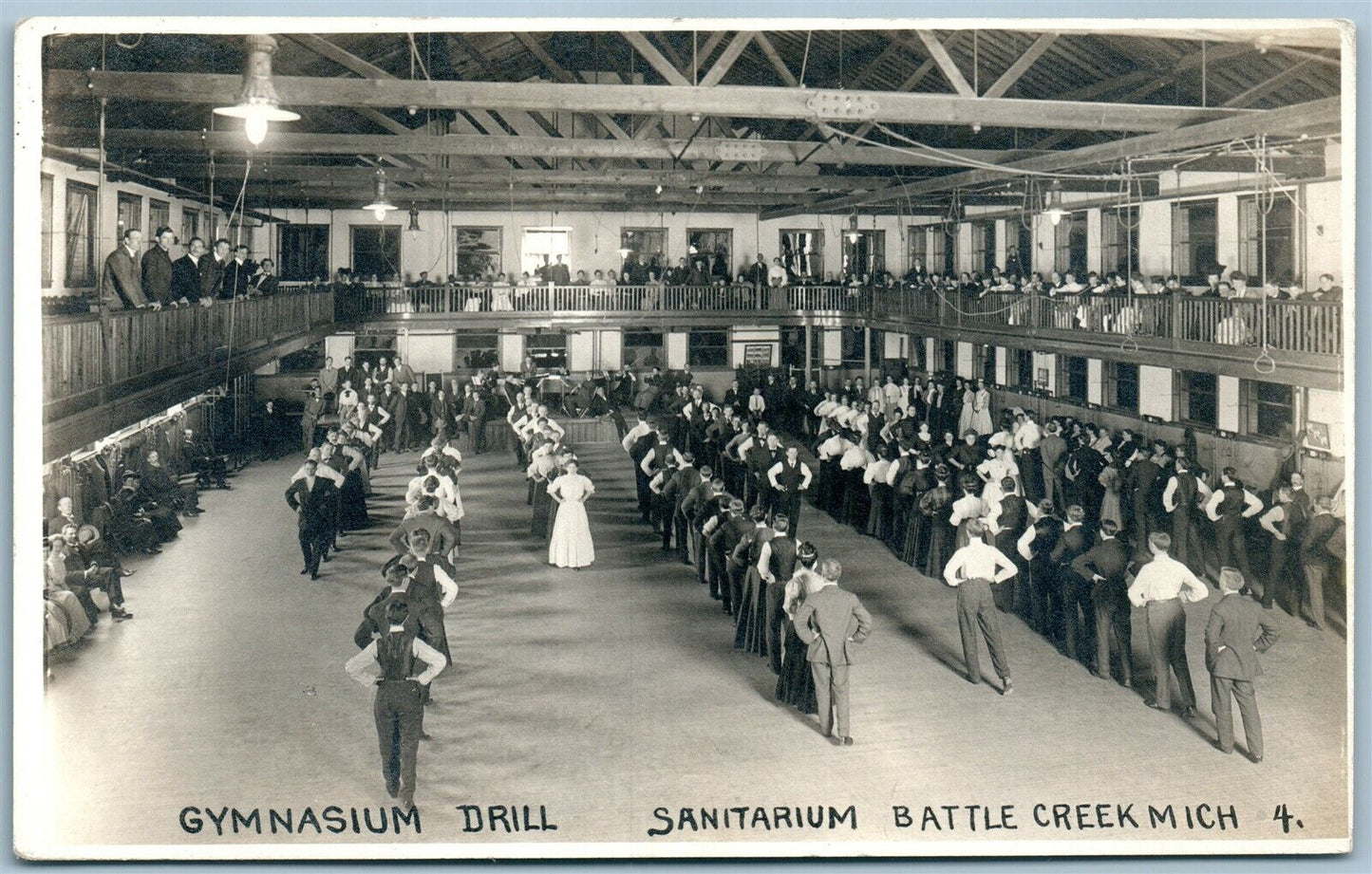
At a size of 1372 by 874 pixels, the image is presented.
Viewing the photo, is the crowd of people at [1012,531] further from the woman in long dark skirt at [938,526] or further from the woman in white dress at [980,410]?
the woman in white dress at [980,410]

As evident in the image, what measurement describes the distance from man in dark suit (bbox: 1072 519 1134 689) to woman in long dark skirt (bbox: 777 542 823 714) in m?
2.97

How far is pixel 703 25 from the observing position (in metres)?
8.56

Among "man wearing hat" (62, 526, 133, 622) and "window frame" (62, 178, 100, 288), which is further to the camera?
"window frame" (62, 178, 100, 288)

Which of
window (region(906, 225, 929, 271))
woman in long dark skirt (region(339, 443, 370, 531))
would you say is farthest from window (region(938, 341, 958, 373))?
woman in long dark skirt (region(339, 443, 370, 531))

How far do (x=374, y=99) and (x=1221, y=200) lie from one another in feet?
54.6

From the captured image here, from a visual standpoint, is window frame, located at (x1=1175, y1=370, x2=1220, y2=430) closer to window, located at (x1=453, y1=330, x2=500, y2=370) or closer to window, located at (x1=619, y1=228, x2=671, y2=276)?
window, located at (x1=619, y1=228, x2=671, y2=276)

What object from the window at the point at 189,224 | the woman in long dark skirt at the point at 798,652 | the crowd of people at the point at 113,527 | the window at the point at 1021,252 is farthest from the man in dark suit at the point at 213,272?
the window at the point at 1021,252

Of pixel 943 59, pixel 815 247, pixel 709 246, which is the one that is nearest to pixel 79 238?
pixel 943 59

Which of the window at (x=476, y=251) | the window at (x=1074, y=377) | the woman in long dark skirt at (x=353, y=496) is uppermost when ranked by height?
the window at (x=476, y=251)

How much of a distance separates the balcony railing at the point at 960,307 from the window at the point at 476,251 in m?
4.47

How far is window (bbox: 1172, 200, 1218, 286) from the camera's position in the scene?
21.6 m

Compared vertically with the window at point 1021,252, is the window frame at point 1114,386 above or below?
below

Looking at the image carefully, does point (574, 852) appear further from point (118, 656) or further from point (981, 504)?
point (981, 504)

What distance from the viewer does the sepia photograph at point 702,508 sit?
8578 millimetres
